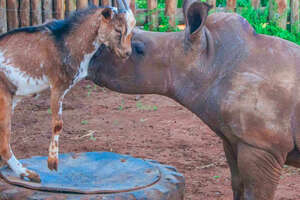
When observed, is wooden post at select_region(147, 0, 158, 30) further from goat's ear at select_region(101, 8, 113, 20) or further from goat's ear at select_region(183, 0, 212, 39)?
goat's ear at select_region(101, 8, 113, 20)

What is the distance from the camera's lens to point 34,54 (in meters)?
2.82

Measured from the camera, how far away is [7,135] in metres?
2.92

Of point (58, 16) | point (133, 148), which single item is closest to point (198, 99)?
point (133, 148)

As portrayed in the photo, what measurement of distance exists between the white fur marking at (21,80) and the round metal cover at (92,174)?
59cm

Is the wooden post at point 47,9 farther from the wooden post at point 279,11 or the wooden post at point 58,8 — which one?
the wooden post at point 279,11

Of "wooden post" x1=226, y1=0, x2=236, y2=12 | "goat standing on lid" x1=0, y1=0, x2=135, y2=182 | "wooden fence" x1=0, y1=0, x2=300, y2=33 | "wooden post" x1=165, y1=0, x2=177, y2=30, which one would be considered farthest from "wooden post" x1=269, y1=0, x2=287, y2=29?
"goat standing on lid" x1=0, y1=0, x2=135, y2=182

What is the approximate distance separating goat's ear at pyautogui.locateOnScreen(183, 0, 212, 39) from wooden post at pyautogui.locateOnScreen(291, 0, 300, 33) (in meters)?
6.30

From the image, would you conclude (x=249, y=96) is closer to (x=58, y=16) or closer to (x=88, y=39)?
(x=88, y=39)

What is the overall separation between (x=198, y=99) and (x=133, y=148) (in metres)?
2.45

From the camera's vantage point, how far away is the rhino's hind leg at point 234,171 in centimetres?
326

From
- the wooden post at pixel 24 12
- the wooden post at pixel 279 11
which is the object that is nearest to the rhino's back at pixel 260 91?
the wooden post at pixel 24 12

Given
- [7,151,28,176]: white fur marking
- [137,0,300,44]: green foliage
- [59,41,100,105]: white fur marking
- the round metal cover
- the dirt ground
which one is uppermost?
[59,41,100,105]: white fur marking

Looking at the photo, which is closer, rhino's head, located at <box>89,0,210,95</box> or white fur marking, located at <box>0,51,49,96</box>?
white fur marking, located at <box>0,51,49,96</box>

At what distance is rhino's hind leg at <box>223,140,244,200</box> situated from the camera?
3256 mm
